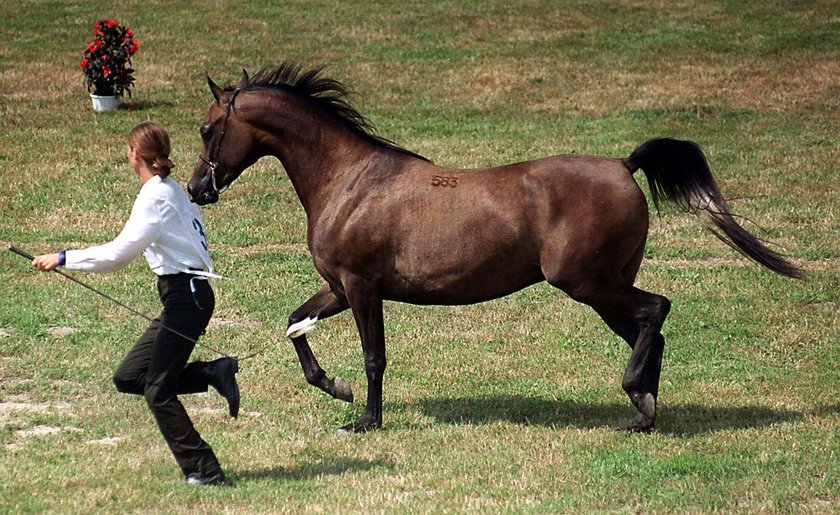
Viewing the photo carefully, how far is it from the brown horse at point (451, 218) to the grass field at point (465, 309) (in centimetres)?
71

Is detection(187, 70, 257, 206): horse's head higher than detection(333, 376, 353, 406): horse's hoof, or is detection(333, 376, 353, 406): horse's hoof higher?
detection(187, 70, 257, 206): horse's head

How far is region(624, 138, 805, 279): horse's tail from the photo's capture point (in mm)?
7805

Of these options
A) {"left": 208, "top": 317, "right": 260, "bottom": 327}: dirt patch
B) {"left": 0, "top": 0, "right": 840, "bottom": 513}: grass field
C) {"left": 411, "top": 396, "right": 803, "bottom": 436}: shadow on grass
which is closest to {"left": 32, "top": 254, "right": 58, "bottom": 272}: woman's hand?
{"left": 0, "top": 0, "right": 840, "bottom": 513}: grass field

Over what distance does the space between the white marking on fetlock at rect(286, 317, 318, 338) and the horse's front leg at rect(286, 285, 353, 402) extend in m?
0.01

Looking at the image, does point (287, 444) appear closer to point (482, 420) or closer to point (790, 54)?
point (482, 420)

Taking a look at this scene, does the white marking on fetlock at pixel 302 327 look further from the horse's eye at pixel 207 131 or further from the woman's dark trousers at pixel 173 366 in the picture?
the horse's eye at pixel 207 131

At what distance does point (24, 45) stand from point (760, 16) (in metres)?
13.9

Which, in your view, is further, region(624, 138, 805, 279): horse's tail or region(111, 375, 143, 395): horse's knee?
region(624, 138, 805, 279): horse's tail

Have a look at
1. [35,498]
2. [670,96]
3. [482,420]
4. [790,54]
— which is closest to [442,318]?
[482,420]

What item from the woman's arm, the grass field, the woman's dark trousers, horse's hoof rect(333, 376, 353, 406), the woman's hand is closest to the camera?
the woman's hand

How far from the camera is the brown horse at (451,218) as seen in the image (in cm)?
761

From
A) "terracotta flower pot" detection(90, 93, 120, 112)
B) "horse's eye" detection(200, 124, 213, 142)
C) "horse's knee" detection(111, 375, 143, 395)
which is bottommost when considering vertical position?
"terracotta flower pot" detection(90, 93, 120, 112)

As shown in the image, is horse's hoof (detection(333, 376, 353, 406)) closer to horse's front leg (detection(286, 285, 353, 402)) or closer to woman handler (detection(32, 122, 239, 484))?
horse's front leg (detection(286, 285, 353, 402))

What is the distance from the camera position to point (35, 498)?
643cm
